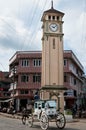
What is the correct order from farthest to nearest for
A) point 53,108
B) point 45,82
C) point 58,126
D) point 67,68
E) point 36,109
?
point 67,68, point 45,82, point 36,109, point 53,108, point 58,126

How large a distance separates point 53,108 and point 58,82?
30.3 meters

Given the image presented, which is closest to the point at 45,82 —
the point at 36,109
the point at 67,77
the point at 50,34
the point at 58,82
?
the point at 58,82

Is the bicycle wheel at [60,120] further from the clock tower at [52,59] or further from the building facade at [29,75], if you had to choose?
the building facade at [29,75]

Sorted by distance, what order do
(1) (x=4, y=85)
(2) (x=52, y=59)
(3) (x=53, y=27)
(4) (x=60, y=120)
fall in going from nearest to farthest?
(4) (x=60, y=120)
(2) (x=52, y=59)
(3) (x=53, y=27)
(1) (x=4, y=85)

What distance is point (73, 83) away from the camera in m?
76.2

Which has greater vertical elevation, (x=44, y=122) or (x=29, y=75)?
(x=29, y=75)

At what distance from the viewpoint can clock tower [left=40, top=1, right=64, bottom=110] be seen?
5397 cm

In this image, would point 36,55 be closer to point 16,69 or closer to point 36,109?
point 16,69

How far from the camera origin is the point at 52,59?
180 feet

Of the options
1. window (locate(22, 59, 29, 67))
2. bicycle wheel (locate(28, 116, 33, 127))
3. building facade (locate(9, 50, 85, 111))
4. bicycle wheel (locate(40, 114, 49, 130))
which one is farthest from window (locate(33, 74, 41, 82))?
bicycle wheel (locate(40, 114, 49, 130))

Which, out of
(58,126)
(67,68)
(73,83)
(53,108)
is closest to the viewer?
(58,126)

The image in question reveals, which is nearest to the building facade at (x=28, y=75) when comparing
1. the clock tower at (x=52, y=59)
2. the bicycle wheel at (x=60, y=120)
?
the clock tower at (x=52, y=59)

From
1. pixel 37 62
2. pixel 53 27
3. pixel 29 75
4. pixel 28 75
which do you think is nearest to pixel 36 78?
pixel 29 75

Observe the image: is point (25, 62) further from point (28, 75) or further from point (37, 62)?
point (28, 75)
